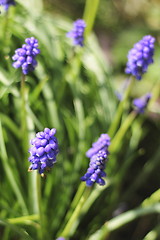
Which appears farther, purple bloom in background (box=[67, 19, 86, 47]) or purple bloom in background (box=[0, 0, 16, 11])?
purple bloom in background (box=[67, 19, 86, 47])

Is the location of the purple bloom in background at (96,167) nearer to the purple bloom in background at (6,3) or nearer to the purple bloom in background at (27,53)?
the purple bloom in background at (27,53)

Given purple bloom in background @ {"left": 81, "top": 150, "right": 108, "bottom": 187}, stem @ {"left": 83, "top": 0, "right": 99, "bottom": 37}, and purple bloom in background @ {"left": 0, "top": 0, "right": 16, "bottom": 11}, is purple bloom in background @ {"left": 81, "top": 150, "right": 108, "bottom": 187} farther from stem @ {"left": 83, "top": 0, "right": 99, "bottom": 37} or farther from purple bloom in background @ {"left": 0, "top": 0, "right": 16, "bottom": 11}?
stem @ {"left": 83, "top": 0, "right": 99, "bottom": 37}

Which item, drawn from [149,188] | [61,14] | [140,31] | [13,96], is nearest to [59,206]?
[13,96]

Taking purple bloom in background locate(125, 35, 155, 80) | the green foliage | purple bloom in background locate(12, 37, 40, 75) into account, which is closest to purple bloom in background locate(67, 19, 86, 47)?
the green foliage

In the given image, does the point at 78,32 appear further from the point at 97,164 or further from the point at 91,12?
the point at 97,164

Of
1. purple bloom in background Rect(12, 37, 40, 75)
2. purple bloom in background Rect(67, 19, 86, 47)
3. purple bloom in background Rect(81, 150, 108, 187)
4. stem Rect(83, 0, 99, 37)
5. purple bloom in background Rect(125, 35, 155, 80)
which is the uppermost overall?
stem Rect(83, 0, 99, 37)

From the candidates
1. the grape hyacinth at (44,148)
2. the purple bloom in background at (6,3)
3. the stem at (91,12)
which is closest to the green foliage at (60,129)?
the stem at (91,12)
